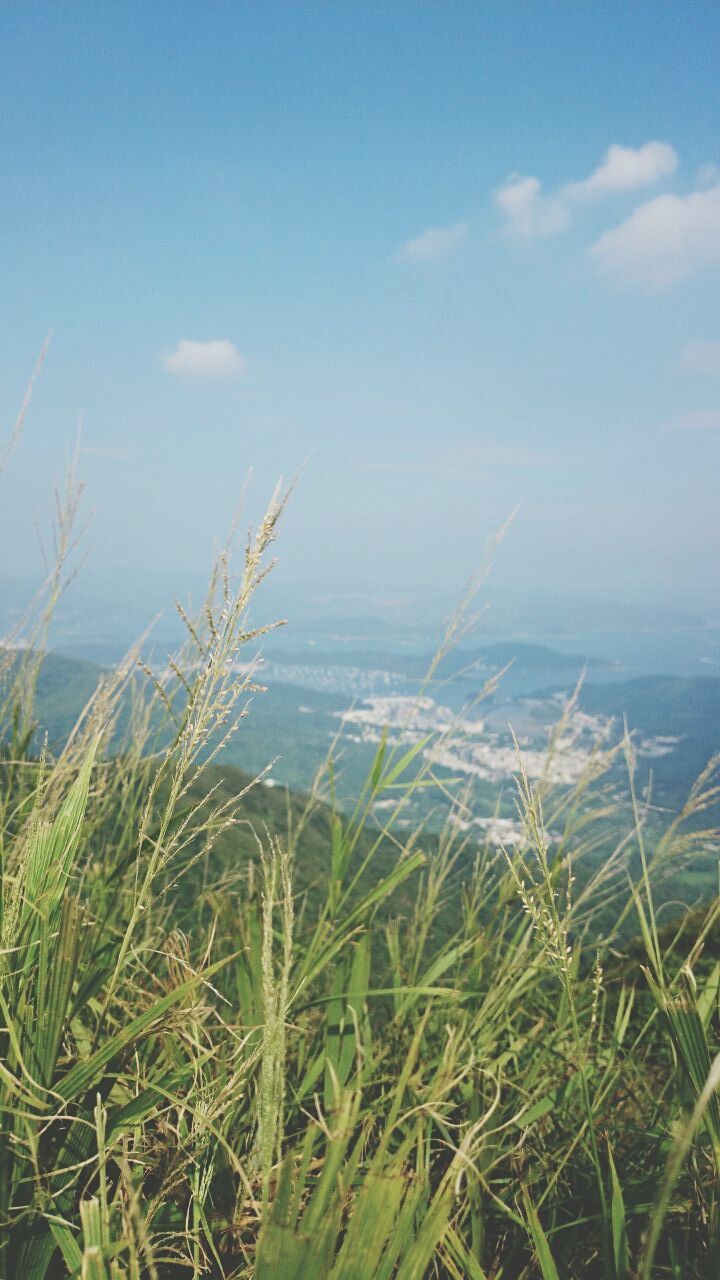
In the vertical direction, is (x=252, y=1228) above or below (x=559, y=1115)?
above

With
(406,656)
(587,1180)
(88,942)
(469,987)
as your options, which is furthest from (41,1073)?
(406,656)

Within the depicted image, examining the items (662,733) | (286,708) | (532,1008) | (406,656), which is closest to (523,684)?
(406,656)

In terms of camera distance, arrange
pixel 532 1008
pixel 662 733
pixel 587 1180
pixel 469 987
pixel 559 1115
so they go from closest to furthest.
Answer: pixel 587 1180 → pixel 559 1115 → pixel 469 987 → pixel 532 1008 → pixel 662 733

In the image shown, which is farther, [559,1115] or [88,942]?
[559,1115]

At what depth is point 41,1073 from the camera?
96 cm

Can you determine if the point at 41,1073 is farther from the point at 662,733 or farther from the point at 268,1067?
the point at 662,733

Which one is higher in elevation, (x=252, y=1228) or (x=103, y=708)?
(x=103, y=708)

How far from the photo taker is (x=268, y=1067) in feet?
2.40

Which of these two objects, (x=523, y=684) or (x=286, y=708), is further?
(x=523, y=684)

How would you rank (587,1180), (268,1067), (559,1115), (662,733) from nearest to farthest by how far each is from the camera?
(268,1067) → (587,1180) → (559,1115) → (662,733)

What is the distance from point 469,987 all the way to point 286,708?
112 meters

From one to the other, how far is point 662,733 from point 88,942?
384 ft

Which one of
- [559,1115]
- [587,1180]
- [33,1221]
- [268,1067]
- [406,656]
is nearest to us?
[268,1067]

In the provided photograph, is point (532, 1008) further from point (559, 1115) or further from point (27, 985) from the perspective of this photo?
point (27, 985)
